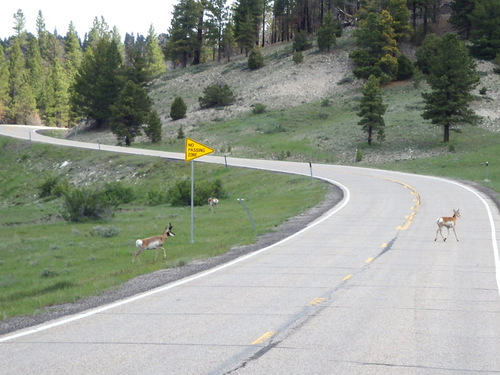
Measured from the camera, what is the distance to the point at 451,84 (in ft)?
177

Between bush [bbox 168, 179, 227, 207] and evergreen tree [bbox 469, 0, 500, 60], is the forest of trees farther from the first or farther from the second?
bush [bbox 168, 179, 227, 207]

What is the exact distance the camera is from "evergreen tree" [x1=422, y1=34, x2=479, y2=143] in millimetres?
53781

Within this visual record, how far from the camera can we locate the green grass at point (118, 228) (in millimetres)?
14758

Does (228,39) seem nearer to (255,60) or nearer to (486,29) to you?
(255,60)

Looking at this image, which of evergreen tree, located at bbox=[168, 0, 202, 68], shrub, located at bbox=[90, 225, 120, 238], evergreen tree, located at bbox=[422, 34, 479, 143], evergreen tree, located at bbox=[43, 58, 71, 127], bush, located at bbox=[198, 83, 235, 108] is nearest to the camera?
shrub, located at bbox=[90, 225, 120, 238]

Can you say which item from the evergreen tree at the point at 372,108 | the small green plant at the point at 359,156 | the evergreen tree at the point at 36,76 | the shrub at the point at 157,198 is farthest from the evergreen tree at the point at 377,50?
the evergreen tree at the point at 36,76

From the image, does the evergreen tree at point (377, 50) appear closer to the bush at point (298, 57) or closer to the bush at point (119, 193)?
the bush at point (298, 57)

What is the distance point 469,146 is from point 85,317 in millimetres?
50097

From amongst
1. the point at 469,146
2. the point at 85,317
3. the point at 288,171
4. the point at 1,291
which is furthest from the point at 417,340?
the point at 469,146

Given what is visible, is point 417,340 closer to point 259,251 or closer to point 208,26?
point 259,251

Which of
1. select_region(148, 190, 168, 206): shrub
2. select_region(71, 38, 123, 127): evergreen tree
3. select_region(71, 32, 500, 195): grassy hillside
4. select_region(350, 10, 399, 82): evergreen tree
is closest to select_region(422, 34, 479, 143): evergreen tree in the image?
select_region(71, 32, 500, 195): grassy hillside

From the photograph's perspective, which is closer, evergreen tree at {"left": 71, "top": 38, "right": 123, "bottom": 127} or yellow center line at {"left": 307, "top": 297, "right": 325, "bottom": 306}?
yellow center line at {"left": 307, "top": 297, "right": 325, "bottom": 306}

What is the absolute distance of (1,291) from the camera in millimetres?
15031

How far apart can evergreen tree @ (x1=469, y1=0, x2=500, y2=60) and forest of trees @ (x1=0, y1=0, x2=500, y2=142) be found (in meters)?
0.12
